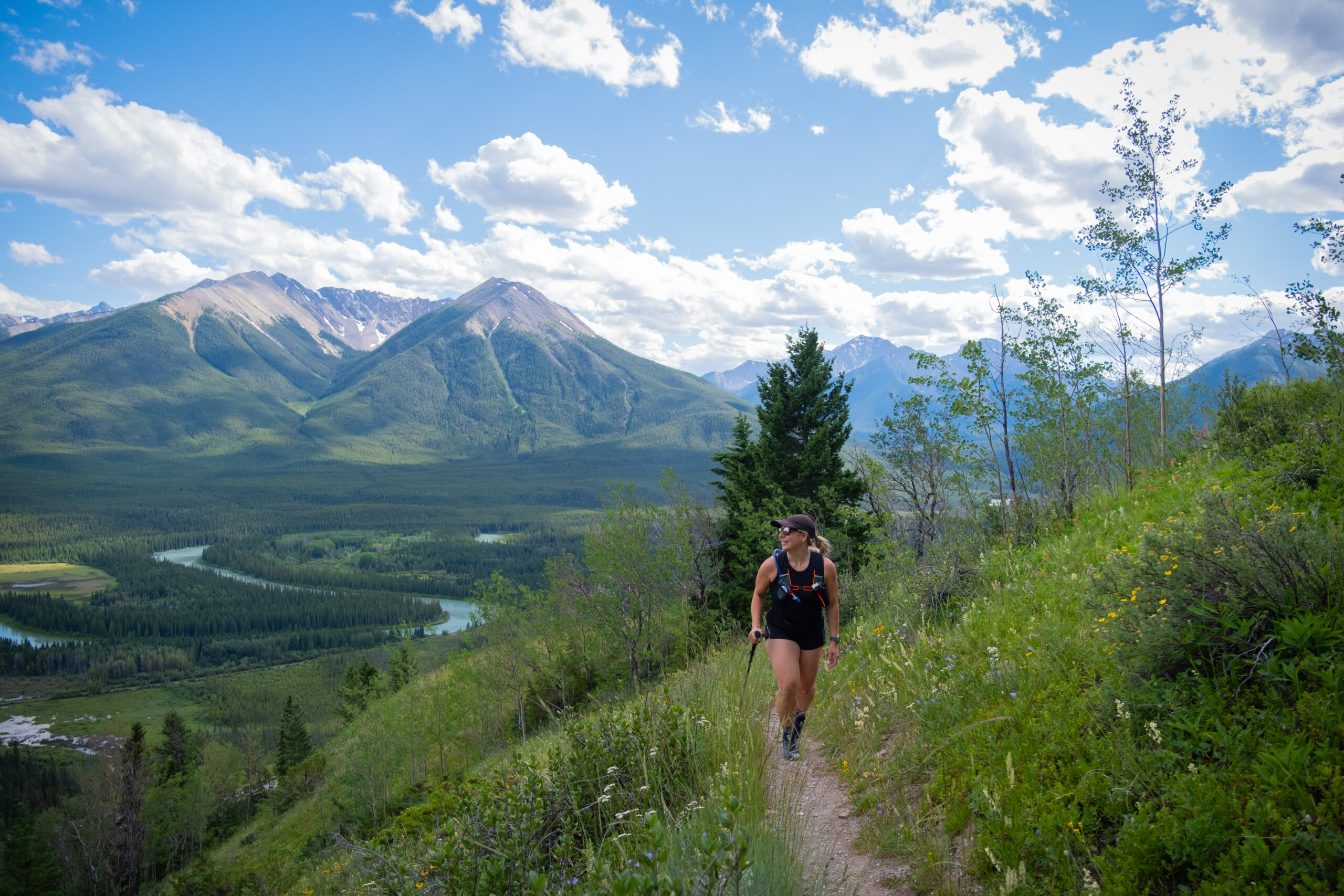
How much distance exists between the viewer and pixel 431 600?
156m

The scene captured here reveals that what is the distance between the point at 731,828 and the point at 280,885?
35.9 meters

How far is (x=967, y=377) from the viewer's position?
1463 cm

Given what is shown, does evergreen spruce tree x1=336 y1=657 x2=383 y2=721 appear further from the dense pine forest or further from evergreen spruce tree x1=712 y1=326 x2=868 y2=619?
the dense pine forest

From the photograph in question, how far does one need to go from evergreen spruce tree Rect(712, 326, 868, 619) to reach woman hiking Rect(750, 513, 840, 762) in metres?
15.0

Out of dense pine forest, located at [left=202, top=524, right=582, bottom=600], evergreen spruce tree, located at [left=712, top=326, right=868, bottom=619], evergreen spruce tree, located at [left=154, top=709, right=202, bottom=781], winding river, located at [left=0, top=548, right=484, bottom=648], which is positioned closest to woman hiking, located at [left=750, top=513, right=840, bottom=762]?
evergreen spruce tree, located at [left=712, top=326, right=868, bottom=619]

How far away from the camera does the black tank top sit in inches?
225

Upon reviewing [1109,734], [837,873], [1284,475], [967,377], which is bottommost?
[837,873]

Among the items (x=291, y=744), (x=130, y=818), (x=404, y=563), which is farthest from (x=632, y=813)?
(x=404, y=563)

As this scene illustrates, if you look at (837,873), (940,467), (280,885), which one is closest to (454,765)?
(280,885)

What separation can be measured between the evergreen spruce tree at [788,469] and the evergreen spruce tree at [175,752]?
68.8 meters

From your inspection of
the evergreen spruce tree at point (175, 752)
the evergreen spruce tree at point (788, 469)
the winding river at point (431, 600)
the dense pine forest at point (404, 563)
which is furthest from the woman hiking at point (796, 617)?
the dense pine forest at point (404, 563)

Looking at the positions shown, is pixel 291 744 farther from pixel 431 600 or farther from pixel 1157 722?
pixel 431 600

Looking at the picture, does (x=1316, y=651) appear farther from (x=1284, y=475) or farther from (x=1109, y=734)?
(x=1284, y=475)

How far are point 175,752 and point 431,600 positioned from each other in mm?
91543
